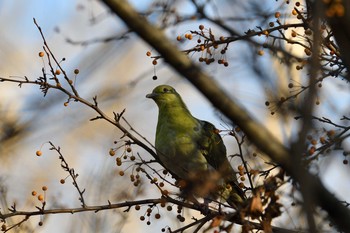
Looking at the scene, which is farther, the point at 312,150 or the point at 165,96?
the point at 165,96

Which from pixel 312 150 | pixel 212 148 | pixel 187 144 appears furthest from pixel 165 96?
pixel 312 150

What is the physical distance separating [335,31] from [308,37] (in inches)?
83.2

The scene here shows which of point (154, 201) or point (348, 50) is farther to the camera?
point (154, 201)

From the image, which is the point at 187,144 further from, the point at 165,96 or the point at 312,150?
the point at 312,150

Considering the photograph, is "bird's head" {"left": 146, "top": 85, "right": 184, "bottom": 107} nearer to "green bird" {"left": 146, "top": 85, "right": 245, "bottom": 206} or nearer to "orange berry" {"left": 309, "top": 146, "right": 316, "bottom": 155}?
"green bird" {"left": 146, "top": 85, "right": 245, "bottom": 206}

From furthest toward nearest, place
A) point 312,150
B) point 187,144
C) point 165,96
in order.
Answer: point 165,96 < point 187,144 < point 312,150

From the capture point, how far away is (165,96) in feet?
21.0

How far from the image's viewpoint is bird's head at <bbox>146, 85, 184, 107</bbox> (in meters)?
6.34

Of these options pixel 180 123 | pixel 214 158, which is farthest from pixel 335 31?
pixel 180 123

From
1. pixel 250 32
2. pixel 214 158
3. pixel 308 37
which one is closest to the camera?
pixel 250 32

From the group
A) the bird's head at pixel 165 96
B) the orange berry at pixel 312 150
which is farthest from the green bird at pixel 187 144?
the orange berry at pixel 312 150

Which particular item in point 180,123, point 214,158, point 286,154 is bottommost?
point 286,154

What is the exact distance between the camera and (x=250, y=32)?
3812mm

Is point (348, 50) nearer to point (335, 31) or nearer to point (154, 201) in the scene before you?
point (335, 31)
